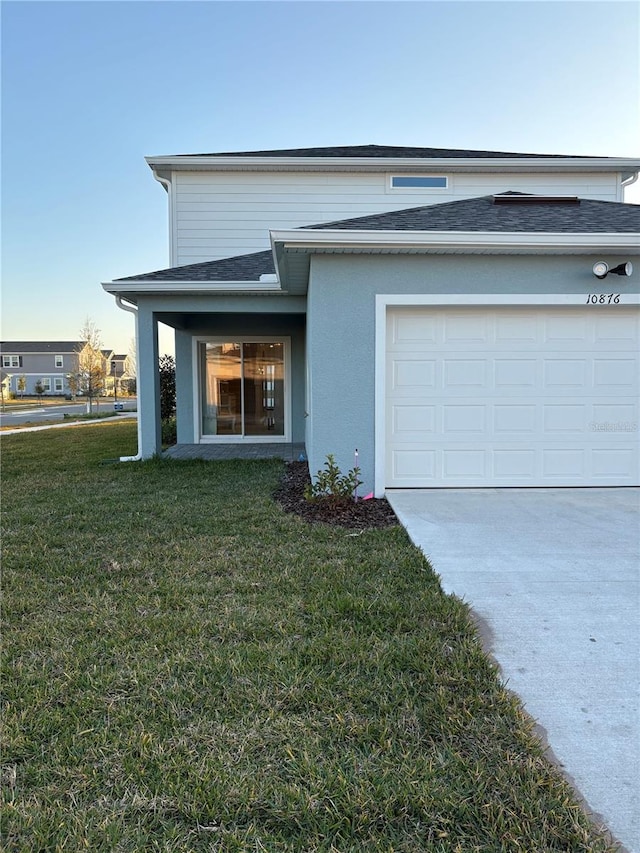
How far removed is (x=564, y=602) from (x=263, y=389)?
9575mm

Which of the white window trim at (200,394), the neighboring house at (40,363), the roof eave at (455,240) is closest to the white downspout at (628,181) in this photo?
the roof eave at (455,240)

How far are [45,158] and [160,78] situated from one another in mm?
5202

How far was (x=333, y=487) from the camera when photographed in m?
5.87

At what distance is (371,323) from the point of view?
6.27m

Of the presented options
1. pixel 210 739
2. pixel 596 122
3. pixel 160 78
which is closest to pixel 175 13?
pixel 160 78

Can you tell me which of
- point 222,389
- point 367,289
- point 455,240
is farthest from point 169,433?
point 455,240

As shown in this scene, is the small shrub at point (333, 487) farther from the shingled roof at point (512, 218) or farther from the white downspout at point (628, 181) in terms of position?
the white downspout at point (628, 181)

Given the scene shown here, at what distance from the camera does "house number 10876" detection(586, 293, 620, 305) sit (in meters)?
6.31

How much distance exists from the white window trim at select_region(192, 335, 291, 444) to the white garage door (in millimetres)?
6026

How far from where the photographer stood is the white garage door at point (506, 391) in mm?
6453

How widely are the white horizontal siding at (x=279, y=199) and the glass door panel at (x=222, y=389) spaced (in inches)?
89.2

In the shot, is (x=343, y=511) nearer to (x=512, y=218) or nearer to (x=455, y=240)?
(x=455, y=240)

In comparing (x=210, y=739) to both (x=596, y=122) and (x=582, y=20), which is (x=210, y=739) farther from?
(x=596, y=122)

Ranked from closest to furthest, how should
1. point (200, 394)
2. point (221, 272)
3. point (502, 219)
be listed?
point (502, 219) → point (221, 272) → point (200, 394)
